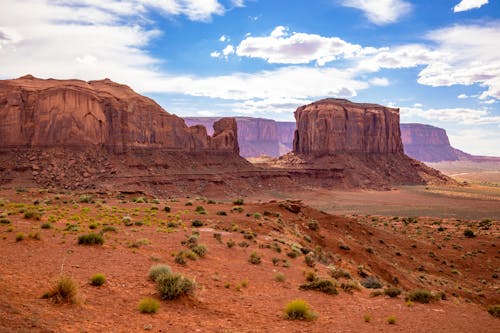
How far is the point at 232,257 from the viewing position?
55.1 feet

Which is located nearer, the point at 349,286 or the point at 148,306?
the point at 148,306

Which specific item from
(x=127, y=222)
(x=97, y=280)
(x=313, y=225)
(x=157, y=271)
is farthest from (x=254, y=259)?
(x=313, y=225)

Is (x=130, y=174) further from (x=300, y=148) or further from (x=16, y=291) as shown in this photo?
(x=300, y=148)

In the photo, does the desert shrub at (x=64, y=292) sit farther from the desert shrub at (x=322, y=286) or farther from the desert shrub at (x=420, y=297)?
the desert shrub at (x=420, y=297)

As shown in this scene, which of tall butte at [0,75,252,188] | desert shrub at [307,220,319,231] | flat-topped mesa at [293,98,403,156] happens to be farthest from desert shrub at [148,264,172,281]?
flat-topped mesa at [293,98,403,156]

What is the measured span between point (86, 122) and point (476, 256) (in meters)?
53.0

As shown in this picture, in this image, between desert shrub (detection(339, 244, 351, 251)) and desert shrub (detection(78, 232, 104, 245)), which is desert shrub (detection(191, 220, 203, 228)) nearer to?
desert shrub (detection(78, 232, 104, 245))

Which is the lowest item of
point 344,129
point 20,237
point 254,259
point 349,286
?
point 349,286

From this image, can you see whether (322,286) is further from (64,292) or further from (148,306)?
(64,292)

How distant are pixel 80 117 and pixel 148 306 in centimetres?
5530

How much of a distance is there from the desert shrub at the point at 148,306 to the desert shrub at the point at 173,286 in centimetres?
89

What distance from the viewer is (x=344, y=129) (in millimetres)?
107000

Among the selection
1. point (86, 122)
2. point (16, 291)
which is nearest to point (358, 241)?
point (16, 291)

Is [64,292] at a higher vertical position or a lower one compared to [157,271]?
higher
